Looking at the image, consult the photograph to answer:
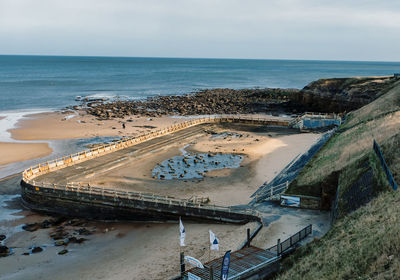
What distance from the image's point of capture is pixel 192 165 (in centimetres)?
4131

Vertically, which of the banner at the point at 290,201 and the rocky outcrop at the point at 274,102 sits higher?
the rocky outcrop at the point at 274,102

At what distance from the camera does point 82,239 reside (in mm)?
25828

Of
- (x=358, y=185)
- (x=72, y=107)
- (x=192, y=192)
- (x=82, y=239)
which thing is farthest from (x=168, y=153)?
(x=72, y=107)

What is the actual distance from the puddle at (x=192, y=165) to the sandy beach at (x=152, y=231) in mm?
993

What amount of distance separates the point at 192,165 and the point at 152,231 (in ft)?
49.5

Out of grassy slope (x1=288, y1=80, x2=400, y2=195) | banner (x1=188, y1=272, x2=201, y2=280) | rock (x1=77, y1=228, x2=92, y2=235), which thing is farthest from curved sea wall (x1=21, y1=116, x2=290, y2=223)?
banner (x1=188, y1=272, x2=201, y2=280)

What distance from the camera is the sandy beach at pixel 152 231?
21703mm

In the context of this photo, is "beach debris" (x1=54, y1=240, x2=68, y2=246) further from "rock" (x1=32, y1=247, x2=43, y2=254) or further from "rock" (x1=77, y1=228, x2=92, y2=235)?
"rock" (x1=77, y1=228, x2=92, y2=235)

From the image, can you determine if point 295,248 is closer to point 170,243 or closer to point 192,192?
point 170,243

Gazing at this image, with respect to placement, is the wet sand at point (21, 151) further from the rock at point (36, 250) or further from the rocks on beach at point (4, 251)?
the rock at point (36, 250)

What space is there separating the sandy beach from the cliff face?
28597 millimetres

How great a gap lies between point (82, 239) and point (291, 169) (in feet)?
68.2

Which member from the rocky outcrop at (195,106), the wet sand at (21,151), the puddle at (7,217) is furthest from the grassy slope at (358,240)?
the rocky outcrop at (195,106)

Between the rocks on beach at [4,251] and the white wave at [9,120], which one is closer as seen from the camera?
the rocks on beach at [4,251]
